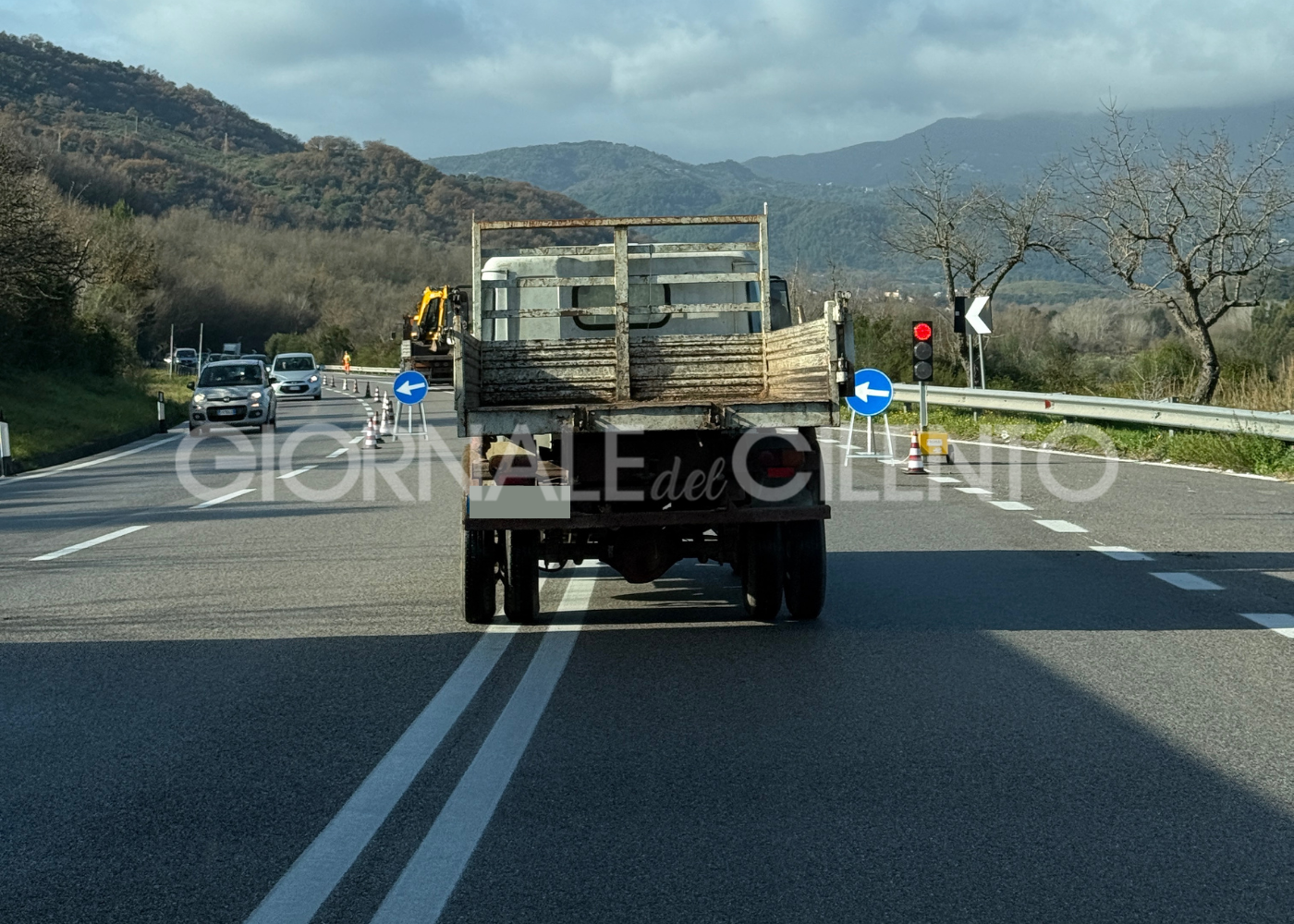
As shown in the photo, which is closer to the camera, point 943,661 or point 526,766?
point 526,766

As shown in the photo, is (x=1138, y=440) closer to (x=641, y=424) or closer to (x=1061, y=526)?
(x=1061, y=526)

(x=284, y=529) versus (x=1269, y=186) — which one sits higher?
(x=1269, y=186)

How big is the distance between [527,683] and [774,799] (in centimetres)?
208

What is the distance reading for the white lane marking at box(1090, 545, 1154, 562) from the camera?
10.8 m

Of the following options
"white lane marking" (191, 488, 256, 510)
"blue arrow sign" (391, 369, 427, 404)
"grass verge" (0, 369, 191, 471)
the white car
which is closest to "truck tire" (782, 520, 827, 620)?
"white lane marking" (191, 488, 256, 510)

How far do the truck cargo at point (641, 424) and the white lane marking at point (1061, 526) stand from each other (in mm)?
4182

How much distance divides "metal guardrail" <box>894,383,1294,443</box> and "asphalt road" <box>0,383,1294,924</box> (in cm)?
650

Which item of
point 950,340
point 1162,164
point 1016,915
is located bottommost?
point 1016,915

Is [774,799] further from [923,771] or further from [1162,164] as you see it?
[1162,164]

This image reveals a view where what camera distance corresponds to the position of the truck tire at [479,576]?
26.9 ft

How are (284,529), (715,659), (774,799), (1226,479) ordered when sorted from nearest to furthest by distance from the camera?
1. (774,799)
2. (715,659)
3. (284,529)
4. (1226,479)

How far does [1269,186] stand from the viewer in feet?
93.6

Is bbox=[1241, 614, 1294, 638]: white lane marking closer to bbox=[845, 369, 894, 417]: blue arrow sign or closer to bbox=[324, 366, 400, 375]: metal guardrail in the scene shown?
bbox=[845, 369, 894, 417]: blue arrow sign

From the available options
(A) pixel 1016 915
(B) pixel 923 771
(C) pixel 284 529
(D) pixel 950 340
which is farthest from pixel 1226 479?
(D) pixel 950 340
